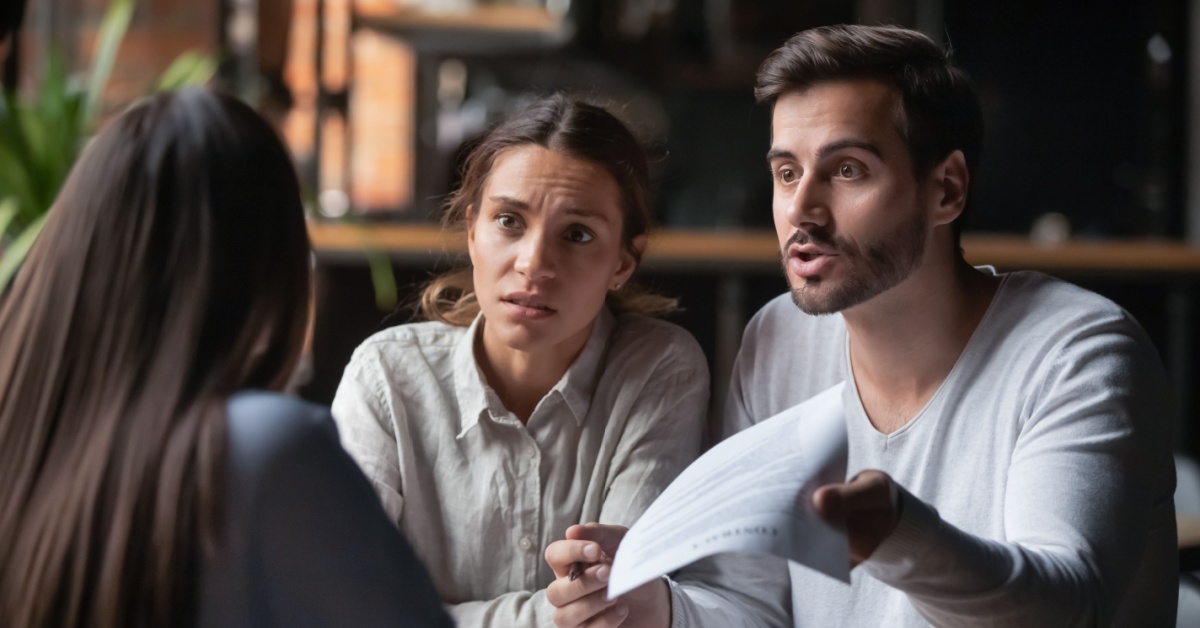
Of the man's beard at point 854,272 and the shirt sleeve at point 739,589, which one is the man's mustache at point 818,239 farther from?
the shirt sleeve at point 739,589

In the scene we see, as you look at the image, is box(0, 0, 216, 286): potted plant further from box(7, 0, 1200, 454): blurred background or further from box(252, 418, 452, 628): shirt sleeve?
box(7, 0, 1200, 454): blurred background

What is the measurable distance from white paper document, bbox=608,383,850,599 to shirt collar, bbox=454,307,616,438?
0.31m

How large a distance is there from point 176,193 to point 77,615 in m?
0.27

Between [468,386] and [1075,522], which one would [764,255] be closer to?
[468,386]

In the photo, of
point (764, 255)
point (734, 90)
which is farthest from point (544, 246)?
point (734, 90)

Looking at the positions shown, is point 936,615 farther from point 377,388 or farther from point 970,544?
point 377,388

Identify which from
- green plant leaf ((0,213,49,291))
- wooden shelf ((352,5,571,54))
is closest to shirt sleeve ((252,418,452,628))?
green plant leaf ((0,213,49,291))

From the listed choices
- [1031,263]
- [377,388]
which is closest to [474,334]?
[377,388]

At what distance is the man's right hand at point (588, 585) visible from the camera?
96 centimetres

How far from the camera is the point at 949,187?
114 centimetres

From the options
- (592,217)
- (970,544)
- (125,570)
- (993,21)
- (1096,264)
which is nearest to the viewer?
(125,570)

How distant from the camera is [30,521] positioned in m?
0.73

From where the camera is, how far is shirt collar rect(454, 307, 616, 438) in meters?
1.18

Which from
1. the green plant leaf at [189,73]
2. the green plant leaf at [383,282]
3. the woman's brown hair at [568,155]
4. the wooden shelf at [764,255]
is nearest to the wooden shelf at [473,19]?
the wooden shelf at [764,255]
